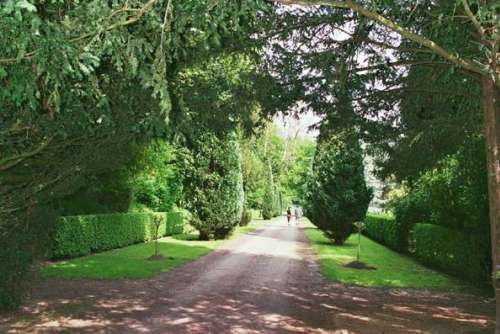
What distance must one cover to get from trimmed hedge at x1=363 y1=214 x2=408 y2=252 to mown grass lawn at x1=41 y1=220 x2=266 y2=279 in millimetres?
8587

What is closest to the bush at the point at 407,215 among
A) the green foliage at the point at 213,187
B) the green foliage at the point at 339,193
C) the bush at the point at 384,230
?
the bush at the point at 384,230

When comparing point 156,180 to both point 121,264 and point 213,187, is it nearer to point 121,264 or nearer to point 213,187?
point 213,187

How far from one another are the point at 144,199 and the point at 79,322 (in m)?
22.1

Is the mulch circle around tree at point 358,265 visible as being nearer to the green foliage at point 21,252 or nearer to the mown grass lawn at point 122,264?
the mown grass lawn at point 122,264

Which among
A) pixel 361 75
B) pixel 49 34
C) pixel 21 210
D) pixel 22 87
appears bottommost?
pixel 21 210

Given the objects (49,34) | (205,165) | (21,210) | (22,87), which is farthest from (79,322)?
(205,165)

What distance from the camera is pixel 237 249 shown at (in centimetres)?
2084

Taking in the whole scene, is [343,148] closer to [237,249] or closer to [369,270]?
[237,249]

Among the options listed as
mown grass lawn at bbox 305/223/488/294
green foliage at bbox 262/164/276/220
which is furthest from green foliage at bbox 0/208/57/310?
green foliage at bbox 262/164/276/220

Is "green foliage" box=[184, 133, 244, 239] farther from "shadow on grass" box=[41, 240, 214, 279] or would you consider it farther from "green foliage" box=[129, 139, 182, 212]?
"shadow on grass" box=[41, 240, 214, 279]

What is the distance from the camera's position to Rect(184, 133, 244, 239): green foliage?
79.9 feet

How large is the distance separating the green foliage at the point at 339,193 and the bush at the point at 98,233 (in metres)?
8.98

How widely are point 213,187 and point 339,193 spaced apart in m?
6.54

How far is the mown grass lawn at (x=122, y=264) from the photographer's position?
13.4 meters
